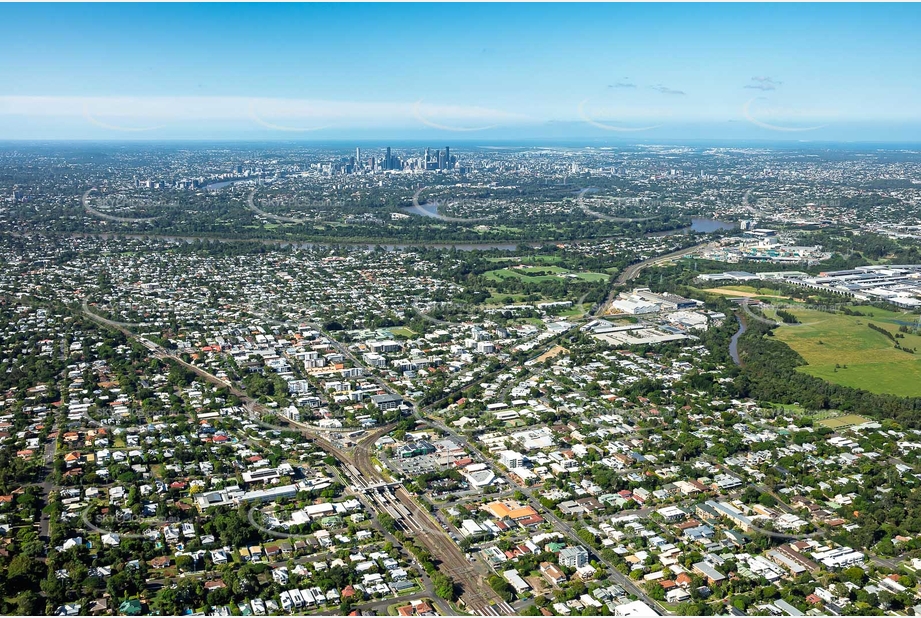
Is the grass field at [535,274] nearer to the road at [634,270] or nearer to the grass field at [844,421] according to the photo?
the road at [634,270]

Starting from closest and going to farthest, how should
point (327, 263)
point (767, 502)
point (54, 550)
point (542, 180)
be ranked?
point (54, 550) < point (767, 502) < point (327, 263) < point (542, 180)

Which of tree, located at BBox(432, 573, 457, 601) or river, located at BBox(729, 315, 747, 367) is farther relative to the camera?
river, located at BBox(729, 315, 747, 367)

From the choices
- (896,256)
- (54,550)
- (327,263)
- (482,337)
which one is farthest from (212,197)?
(54,550)

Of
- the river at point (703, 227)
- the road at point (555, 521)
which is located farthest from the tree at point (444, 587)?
the river at point (703, 227)

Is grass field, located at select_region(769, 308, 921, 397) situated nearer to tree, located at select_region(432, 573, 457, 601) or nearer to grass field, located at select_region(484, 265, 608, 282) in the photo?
grass field, located at select_region(484, 265, 608, 282)

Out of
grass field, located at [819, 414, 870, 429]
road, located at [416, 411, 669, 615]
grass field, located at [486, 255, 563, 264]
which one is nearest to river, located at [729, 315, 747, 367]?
grass field, located at [819, 414, 870, 429]

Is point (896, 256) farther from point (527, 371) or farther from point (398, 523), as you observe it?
point (398, 523)
